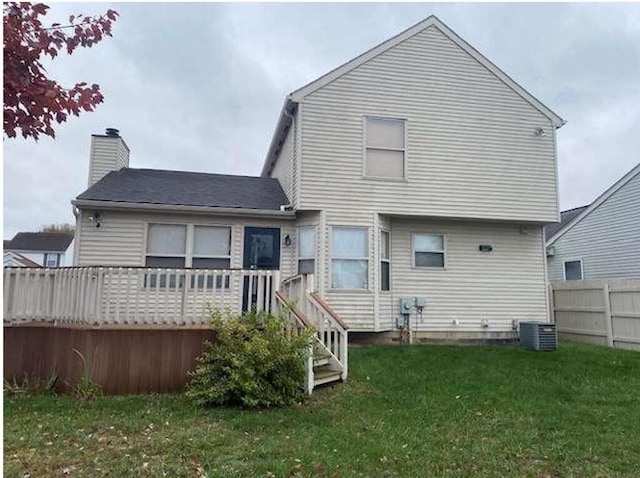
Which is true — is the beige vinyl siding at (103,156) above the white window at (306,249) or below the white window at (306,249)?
above

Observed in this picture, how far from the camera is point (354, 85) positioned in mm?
11898

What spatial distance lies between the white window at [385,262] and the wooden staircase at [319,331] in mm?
3595

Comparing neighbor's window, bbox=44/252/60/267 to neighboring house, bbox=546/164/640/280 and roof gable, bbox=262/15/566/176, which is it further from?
neighboring house, bbox=546/164/640/280

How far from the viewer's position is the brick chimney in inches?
494

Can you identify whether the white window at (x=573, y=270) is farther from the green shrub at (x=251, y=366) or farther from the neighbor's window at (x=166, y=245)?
the green shrub at (x=251, y=366)

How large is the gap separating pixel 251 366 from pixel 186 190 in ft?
22.4

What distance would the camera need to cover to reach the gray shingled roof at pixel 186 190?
11125 mm

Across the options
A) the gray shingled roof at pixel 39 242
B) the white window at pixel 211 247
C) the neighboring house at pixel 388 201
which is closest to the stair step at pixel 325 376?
the neighboring house at pixel 388 201

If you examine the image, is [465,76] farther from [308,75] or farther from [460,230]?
[308,75]

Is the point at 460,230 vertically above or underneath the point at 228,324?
above

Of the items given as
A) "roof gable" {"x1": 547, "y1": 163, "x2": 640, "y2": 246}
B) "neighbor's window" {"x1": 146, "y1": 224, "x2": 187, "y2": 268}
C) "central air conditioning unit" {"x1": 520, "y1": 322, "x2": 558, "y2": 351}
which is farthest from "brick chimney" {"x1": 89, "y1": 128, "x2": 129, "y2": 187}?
"roof gable" {"x1": 547, "y1": 163, "x2": 640, "y2": 246}

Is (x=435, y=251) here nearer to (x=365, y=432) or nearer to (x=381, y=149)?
(x=381, y=149)

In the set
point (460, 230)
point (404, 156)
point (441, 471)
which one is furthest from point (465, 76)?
point (441, 471)

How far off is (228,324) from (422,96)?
825 centimetres
